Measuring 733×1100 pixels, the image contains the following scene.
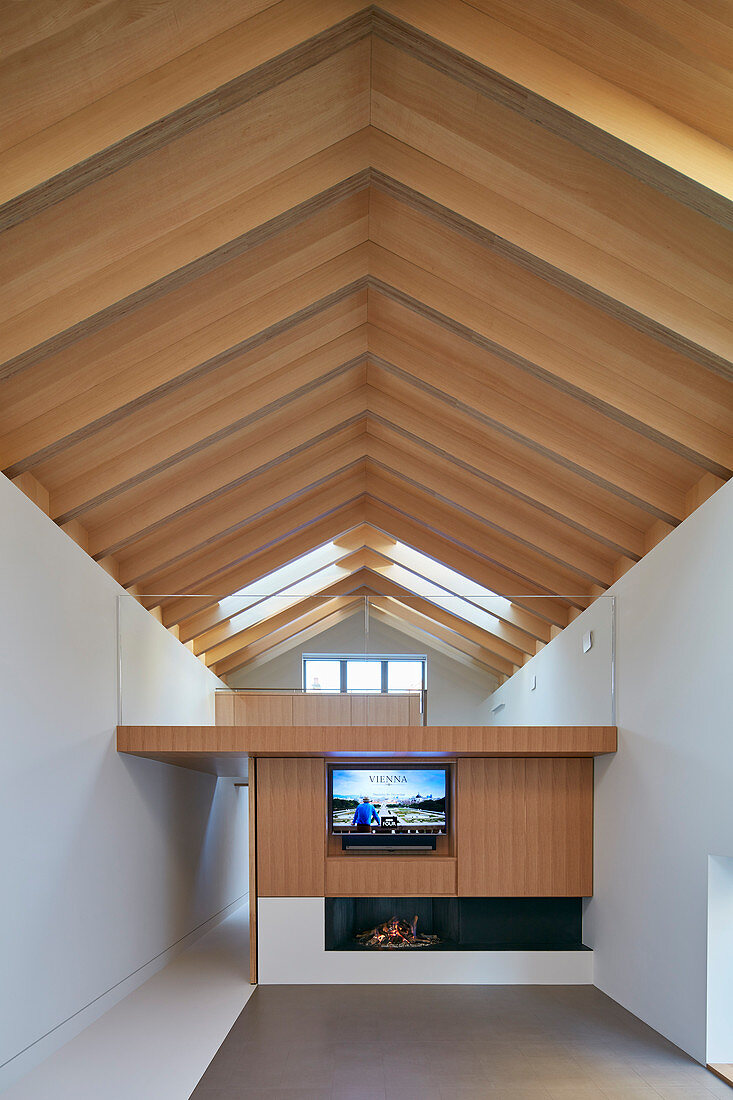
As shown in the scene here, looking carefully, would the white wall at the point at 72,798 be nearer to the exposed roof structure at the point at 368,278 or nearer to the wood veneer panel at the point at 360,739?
the wood veneer panel at the point at 360,739

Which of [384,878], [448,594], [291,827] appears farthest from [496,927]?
[448,594]

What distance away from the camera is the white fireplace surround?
8531 mm

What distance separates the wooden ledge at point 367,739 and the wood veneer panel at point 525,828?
66 cm

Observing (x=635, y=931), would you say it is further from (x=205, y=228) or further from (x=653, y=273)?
(x=205, y=228)

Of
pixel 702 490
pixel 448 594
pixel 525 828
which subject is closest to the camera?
pixel 702 490

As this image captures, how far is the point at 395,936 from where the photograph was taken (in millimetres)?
9086

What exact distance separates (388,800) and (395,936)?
54.7 inches

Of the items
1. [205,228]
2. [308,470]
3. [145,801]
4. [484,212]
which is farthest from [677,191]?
[145,801]

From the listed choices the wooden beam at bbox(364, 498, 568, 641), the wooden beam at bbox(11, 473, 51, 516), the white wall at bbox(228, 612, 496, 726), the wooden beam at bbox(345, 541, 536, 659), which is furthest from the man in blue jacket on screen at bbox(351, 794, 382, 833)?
the wooden beam at bbox(11, 473, 51, 516)

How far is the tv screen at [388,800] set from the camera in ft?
29.3

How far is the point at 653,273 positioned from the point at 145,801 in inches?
271

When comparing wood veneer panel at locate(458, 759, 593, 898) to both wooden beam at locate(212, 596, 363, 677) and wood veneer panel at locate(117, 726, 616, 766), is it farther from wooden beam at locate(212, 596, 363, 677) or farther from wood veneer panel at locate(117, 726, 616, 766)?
wooden beam at locate(212, 596, 363, 677)

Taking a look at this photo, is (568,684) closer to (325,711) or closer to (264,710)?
(325,711)

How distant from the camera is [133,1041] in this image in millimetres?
6680
